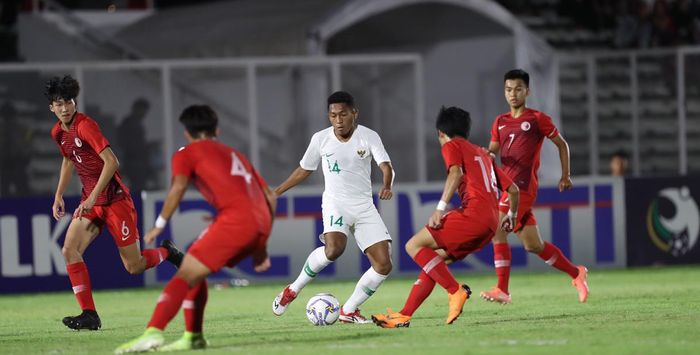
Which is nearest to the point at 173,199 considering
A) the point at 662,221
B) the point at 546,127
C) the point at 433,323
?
the point at 433,323

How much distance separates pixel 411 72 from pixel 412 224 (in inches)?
111

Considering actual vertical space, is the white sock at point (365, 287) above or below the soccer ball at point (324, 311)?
above

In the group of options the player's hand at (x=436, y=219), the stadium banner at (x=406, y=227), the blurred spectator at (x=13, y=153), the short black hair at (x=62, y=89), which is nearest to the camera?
the player's hand at (x=436, y=219)

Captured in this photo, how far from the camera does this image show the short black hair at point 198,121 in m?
9.84

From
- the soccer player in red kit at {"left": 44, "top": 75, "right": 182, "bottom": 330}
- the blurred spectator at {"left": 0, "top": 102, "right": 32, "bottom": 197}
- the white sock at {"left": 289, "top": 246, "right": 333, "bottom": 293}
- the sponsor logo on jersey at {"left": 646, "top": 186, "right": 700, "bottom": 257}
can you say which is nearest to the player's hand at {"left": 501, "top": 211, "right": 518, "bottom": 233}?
the white sock at {"left": 289, "top": 246, "right": 333, "bottom": 293}

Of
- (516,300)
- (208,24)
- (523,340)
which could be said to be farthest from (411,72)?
(523,340)

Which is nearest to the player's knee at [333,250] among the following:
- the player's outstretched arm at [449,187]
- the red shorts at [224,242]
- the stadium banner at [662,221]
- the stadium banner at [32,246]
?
the player's outstretched arm at [449,187]

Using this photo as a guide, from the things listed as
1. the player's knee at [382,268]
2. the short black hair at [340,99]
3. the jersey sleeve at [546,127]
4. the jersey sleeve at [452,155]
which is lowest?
the player's knee at [382,268]

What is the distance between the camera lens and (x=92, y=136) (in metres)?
12.1

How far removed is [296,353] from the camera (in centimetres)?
967

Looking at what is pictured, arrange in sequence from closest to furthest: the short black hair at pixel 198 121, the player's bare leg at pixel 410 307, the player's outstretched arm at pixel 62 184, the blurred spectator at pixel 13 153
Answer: the short black hair at pixel 198 121 < the player's bare leg at pixel 410 307 < the player's outstretched arm at pixel 62 184 < the blurred spectator at pixel 13 153

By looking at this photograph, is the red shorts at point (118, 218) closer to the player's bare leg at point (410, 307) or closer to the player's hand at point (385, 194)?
the player's hand at point (385, 194)

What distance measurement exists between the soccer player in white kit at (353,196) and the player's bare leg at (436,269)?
1.99 ft

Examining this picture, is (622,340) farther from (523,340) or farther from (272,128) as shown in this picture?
(272,128)
